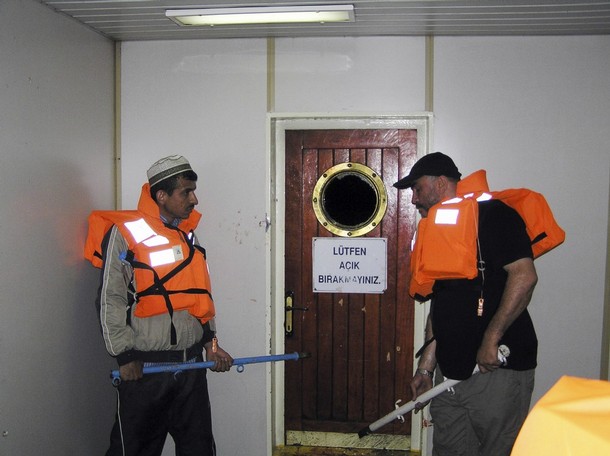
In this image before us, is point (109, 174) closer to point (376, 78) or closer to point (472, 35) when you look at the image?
point (376, 78)

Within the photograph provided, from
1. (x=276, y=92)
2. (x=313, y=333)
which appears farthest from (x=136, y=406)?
(x=276, y=92)

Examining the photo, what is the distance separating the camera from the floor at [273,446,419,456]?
3534mm

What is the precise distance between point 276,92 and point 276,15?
1.90 ft

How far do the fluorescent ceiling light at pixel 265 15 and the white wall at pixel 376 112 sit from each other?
0.42m

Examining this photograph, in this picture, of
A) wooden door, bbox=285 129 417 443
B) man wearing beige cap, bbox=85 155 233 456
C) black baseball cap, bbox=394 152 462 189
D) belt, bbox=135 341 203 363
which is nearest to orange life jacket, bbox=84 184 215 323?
man wearing beige cap, bbox=85 155 233 456

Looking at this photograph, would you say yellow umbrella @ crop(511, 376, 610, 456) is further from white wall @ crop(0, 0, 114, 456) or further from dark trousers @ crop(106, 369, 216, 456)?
white wall @ crop(0, 0, 114, 456)

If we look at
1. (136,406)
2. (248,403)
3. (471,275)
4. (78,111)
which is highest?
(78,111)

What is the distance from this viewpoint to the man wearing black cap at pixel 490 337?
2316 millimetres

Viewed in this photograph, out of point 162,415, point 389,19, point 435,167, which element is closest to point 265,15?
point 389,19

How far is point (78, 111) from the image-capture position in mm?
3002

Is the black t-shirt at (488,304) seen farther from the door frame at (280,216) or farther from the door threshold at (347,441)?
the door threshold at (347,441)

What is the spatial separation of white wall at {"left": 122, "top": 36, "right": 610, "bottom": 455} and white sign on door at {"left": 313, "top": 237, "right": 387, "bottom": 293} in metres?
0.41

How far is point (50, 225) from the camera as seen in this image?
8.91 ft

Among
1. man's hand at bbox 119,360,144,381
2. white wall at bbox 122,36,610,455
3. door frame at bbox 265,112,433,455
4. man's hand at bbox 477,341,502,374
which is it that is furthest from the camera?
door frame at bbox 265,112,433,455
